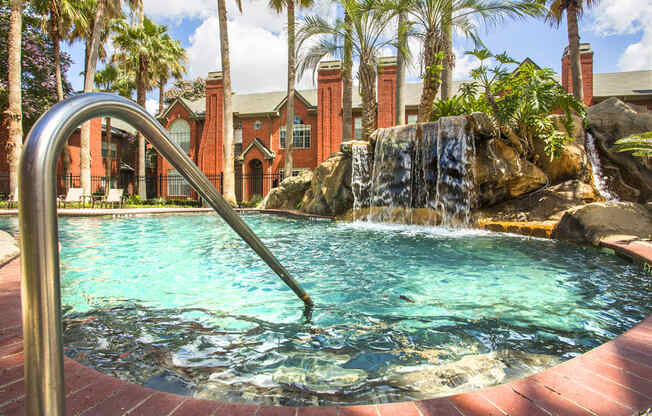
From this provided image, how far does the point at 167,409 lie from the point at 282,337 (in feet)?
4.01

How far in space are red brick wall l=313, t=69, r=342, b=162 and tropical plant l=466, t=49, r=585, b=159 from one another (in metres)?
16.0

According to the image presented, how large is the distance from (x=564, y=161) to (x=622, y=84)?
22513mm

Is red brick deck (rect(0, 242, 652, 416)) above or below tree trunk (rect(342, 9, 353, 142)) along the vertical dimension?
below

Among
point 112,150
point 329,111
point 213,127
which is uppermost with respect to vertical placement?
point 329,111

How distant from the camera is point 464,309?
3229 millimetres

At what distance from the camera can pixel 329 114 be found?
86.3 feet

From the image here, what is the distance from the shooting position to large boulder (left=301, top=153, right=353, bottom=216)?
42.0 feet

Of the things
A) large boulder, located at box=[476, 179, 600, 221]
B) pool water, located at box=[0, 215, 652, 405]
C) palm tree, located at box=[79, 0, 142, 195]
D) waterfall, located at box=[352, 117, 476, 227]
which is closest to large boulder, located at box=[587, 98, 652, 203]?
large boulder, located at box=[476, 179, 600, 221]

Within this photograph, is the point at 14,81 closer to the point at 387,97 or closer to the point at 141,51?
the point at 141,51

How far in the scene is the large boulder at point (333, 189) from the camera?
1279 centimetres

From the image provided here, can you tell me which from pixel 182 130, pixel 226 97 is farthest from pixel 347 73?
pixel 182 130

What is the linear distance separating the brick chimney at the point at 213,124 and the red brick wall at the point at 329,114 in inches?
326

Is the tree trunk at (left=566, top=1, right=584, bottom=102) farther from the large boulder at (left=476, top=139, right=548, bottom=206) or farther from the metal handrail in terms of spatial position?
the metal handrail

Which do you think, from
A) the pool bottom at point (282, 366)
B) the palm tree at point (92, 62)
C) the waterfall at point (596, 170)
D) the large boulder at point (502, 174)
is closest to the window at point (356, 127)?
the palm tree at point (92, 62)
